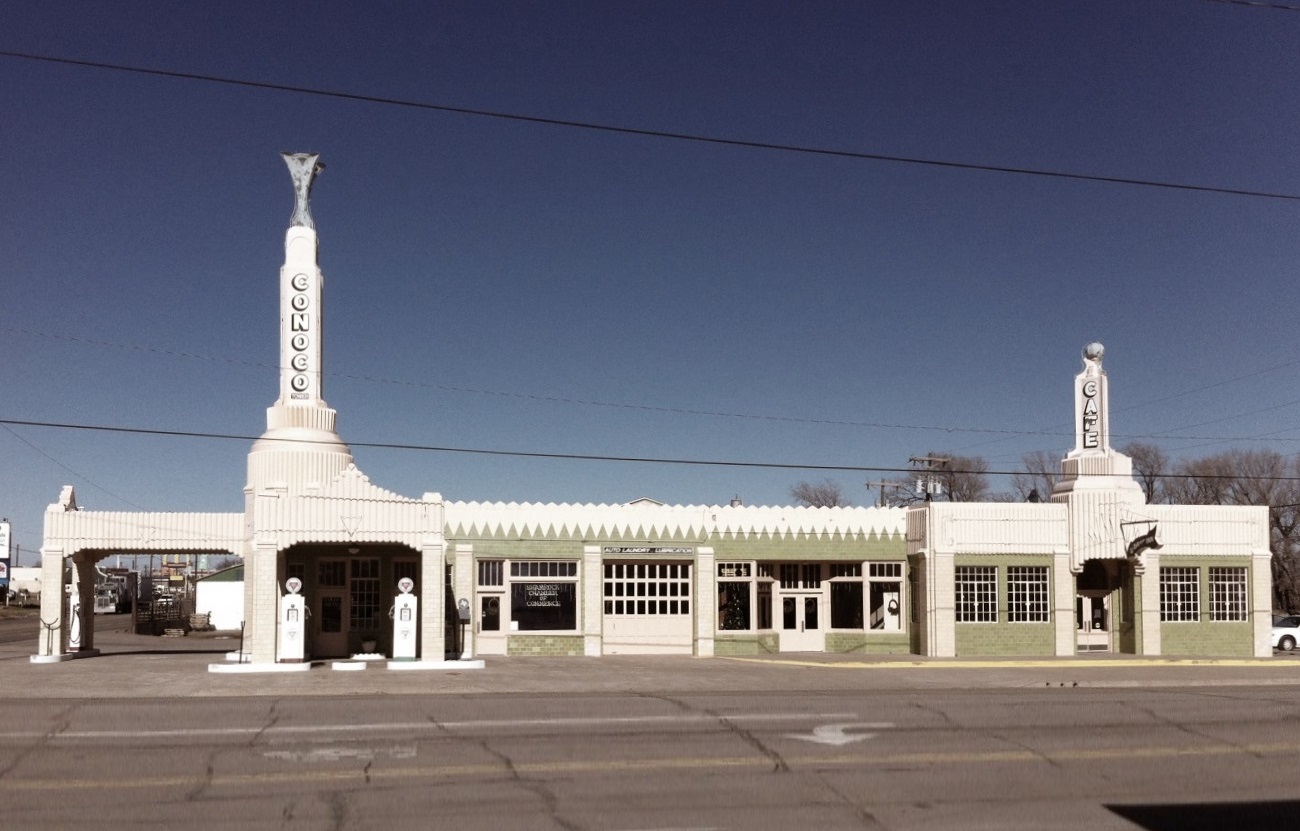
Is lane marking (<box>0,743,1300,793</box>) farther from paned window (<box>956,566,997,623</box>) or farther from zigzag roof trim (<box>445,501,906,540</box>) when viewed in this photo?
zigzag roof trim (<box>445,501,906,540</box>)

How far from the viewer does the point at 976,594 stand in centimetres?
3719

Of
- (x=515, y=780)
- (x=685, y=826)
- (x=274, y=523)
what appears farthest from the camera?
(x=274, y=523)

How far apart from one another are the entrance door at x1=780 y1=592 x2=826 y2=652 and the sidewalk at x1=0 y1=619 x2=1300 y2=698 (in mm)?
1394

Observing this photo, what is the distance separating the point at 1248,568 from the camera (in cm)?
3862

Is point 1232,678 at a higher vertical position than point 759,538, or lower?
lower

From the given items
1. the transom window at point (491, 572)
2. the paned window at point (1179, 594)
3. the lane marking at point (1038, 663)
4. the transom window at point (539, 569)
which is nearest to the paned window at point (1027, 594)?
the lane marking at point (1038, 663)

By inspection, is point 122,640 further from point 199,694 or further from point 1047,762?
point 1047,762

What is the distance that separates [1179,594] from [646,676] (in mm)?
19344

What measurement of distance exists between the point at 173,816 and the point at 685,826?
5.15 m

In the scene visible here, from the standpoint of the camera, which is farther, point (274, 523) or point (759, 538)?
point (759, 538)

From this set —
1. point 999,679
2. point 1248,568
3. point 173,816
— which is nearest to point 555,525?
point 999,679

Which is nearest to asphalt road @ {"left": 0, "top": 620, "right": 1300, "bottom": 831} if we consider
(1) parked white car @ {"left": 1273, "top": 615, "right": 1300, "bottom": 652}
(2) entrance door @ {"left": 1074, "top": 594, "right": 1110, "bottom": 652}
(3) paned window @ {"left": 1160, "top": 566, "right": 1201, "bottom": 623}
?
(3) paned window @ {"left": 1160, "top": 566, "right": 1201, "bottom": 623}

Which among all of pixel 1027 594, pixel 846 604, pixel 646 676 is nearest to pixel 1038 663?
pixel 1027 594

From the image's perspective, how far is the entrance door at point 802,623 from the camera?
126ft
